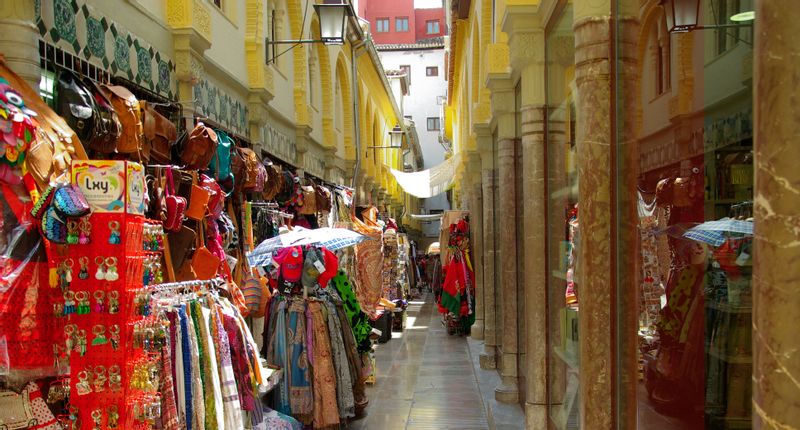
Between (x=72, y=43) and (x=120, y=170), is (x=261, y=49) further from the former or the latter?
(x=120, y=170)

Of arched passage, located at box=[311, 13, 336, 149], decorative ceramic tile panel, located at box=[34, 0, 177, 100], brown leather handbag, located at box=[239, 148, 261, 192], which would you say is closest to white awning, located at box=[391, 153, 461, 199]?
arched passage, located at box=[311, 13, 336, 149]

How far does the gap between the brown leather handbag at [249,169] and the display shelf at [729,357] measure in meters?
6.15

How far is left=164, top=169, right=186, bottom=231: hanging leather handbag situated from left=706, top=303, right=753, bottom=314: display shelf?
14.0 ft

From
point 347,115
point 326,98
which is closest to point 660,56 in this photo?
point 326,98

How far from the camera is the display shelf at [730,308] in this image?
198cm

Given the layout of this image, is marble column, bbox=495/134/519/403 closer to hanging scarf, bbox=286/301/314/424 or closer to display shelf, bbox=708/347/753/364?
hanging scarf, bbox=286/301/314/424

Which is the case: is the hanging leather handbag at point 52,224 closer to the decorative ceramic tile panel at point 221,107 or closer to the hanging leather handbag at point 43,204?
the hanging leather handbag at point 43,204

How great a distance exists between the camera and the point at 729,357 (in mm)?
2096

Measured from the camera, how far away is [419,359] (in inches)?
480

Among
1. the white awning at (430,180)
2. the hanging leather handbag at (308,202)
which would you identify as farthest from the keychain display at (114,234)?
the white awning at (430,180)

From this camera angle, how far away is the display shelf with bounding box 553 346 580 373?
4.10 metres

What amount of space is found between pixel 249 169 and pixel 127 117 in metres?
2.81

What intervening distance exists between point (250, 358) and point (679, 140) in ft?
12.4

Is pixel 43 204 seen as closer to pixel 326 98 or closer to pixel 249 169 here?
pixel 249 169
